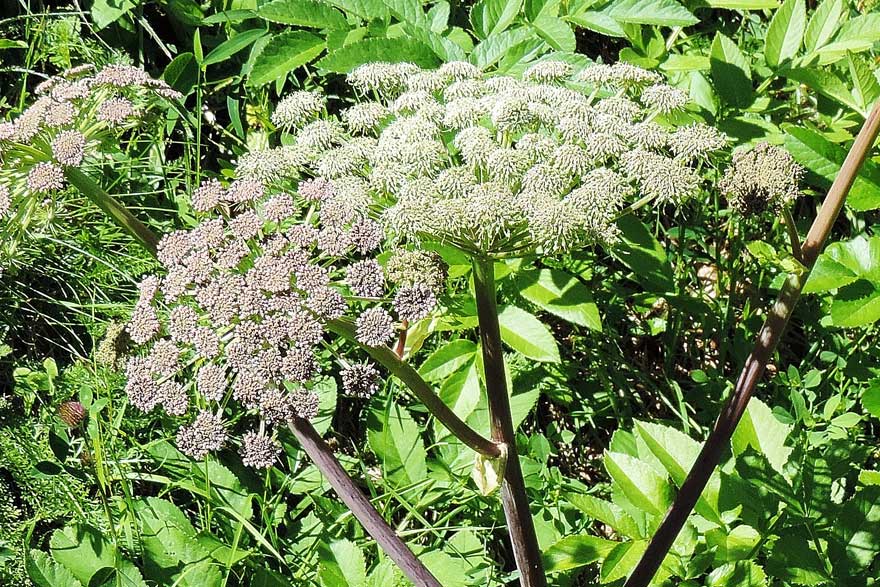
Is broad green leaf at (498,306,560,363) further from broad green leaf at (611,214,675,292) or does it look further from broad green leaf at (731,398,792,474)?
broad green leaf at (731,398,792,474)

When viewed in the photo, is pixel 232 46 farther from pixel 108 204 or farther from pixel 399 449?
pixel 399 449

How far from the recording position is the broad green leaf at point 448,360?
3.22 meters

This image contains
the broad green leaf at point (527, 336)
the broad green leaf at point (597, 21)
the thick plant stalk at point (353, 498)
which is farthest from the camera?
A: the broad green leaf at point (597, 21)

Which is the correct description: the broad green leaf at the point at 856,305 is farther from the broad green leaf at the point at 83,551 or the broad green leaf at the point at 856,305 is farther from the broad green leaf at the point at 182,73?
the broad green leaf at the point at 182,73

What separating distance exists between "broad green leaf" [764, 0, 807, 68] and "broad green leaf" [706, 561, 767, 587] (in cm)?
184

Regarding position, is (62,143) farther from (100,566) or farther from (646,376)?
(646,376)

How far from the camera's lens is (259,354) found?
2193 mm

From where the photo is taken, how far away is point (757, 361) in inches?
100

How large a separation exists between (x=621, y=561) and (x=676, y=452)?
488mm

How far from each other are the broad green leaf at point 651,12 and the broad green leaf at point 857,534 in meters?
1.72

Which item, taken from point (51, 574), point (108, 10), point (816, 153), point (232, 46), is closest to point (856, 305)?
point (816, 153)

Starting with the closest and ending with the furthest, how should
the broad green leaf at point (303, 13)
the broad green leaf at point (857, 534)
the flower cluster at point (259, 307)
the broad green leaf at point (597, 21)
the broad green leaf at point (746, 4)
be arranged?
the flower cluster at point (259, 307)
the broad green leaf at point (857, 534)
the broad green leaf at point (597, 21)
the broad green leaf at point (303, 13)
the broad green leaf at point (746, 4)

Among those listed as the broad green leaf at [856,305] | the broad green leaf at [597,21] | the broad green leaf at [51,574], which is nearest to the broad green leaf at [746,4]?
the broad green leaf at [597,21]

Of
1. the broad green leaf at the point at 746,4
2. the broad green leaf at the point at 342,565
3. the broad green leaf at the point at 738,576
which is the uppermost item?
the broad green leaf at the point at 746,4
